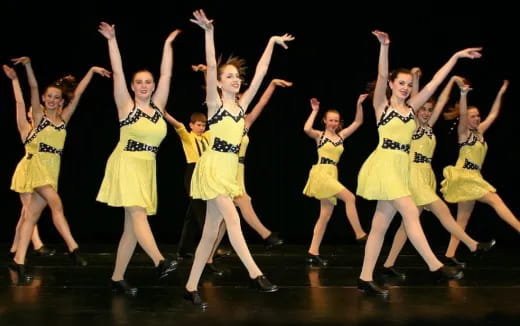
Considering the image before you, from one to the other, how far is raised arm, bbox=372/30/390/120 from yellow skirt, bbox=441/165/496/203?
204 centimetres

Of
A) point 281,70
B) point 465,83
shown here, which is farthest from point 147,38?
point 465,83

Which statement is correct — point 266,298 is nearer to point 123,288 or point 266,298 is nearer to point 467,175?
point 123,288

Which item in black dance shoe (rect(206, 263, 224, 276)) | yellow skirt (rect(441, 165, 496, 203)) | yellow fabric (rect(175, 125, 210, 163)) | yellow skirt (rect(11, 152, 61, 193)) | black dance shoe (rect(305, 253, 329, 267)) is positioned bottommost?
black dance shoe (rect(305, 253, 329, 267))

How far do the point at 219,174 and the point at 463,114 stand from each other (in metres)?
2.72

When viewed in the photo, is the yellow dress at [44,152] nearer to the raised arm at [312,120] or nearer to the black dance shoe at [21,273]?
the black dance shoe at [21,273]

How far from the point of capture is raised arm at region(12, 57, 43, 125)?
5.60 meters

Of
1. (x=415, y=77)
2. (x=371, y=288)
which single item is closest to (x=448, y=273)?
(x=371, y=288)

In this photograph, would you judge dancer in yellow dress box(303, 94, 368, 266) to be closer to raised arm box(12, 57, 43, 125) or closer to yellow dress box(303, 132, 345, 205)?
yellow dress box(303, 132, 345, 205)

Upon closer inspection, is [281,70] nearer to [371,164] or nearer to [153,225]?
[153,225]

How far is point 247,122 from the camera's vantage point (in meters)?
5.96

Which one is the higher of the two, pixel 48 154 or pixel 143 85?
pixel 143 85

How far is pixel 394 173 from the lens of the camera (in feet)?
15.2

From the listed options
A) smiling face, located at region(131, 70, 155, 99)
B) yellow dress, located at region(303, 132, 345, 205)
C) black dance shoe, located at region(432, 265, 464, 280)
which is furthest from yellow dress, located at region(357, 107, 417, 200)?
yellow dress, located at region(303, 132, 345, 205)

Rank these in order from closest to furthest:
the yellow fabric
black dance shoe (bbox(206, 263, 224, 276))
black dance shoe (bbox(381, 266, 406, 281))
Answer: black dance shoe (bbox(381, 266, 406, 281)), black dance shoe (bbox(206, 263, 224, 276)), the yellow fabric
